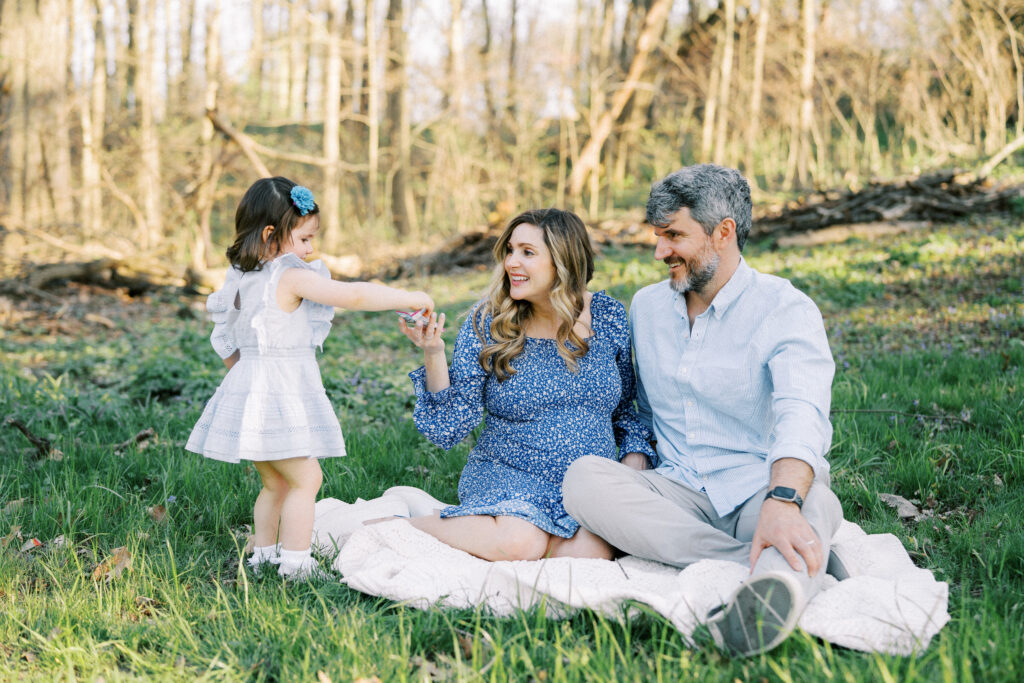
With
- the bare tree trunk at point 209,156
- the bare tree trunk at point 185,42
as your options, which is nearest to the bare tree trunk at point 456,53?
the bare tree trunk at point 209,156

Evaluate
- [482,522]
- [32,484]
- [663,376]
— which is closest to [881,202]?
[663,376]

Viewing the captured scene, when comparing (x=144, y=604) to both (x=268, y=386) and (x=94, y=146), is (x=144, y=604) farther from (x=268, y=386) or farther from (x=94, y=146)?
(x=94, y=146)

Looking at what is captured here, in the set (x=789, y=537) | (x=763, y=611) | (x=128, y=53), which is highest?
(x=128, y=53)

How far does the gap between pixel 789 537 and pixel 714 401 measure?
80cm

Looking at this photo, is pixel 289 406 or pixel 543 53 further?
pixel 543 53

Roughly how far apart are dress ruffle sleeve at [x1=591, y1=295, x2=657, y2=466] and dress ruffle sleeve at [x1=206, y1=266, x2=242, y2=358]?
1.49 meters

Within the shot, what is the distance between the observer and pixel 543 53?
2523 centimetres

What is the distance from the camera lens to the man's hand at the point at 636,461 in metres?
3.48

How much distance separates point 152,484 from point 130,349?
12.0ft

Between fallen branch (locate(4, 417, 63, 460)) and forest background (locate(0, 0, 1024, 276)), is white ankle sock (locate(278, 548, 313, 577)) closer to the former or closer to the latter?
fallen branch (locate(4, 417, 63, 460))

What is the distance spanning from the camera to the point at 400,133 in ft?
56.8

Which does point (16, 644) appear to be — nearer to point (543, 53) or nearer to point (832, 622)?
point (832, 622)

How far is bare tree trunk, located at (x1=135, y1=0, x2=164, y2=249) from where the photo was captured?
13898 mm

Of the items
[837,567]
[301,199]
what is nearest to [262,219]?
[301,199]
